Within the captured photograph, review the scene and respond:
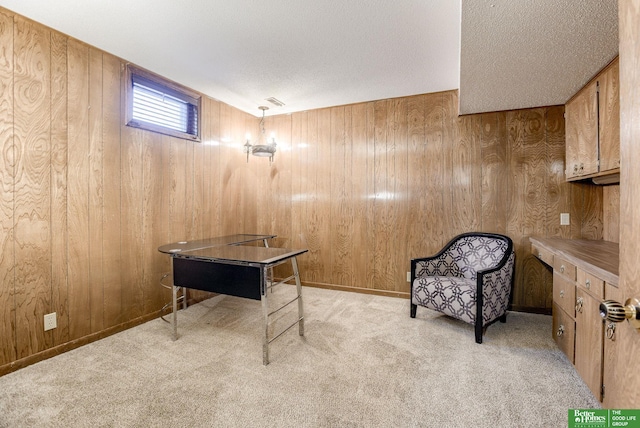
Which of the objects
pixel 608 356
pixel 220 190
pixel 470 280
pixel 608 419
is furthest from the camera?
pixel 220 190

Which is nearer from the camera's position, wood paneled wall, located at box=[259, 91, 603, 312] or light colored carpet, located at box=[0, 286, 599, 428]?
light colored carpet, located at box=[0, 286, 599, 428]

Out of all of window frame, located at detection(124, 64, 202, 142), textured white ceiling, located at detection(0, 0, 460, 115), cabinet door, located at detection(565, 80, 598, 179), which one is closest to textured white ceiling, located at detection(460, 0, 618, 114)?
cabinet door, located at detection(565, 80, 598, 179)

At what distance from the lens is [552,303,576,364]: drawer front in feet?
6.85

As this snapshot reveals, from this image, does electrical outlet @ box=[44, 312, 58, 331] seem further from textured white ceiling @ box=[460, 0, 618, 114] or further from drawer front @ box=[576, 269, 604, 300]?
drawer front @ box=[576, 269, 604, 300]

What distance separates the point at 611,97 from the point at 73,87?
413 centimetres

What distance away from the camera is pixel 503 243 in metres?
3.06

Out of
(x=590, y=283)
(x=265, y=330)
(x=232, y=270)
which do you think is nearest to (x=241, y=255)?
(x=232, y=270)

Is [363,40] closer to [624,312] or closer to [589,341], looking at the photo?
[624,312]

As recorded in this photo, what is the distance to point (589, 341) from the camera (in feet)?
5.97

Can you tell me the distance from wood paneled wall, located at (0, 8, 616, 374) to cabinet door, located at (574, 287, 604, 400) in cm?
148

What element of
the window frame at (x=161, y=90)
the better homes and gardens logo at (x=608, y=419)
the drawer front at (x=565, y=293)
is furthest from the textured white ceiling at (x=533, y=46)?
the window frame at (x=161, y=90)

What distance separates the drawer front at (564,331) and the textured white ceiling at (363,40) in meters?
1.86

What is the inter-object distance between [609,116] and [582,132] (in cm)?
47

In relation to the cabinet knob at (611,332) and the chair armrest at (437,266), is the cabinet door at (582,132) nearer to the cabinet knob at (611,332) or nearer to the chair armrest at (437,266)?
the chair armrest at (437,266)
